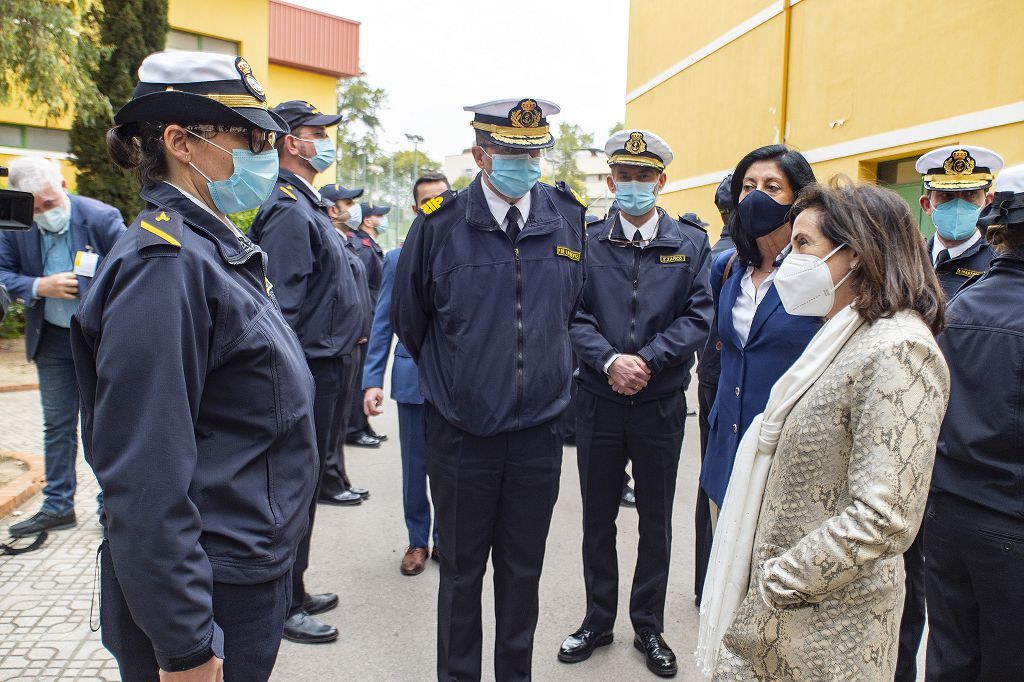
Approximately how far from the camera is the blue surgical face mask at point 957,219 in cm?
401

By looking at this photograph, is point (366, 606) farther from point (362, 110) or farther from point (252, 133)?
point (362, 110)

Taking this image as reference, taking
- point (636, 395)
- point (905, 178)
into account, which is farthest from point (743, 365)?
point (905, 178)

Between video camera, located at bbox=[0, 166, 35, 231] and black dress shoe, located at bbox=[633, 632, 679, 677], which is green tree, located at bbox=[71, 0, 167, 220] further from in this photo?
black dress shoe, located at bbox=[633, 632, 679, 677]

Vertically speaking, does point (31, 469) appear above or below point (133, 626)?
below

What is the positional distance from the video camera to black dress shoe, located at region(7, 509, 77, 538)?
2.56 metres

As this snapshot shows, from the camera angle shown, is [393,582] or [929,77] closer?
[393,582]

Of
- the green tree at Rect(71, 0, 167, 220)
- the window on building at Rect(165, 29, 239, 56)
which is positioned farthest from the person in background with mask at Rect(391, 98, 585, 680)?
the window on building at Rect(165, 29, 239, 56)

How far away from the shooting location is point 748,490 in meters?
2.14

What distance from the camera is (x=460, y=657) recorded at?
2920 mm

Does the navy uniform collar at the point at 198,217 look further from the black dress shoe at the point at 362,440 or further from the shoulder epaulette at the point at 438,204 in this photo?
the black dress shoe at the point at 362,440

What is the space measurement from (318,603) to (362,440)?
346cm

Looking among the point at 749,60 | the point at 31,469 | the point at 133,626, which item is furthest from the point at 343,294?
the point at 749,60

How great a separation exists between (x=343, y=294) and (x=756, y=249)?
2034 millimetres

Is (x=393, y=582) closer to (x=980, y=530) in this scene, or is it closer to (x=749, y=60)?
(x=980, y=530)
